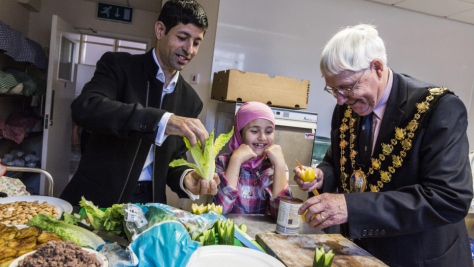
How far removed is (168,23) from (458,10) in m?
4.26

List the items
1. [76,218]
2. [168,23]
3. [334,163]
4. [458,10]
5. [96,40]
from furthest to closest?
[96,40] → [458,10] → [334,163] → [168,23] → [76,218]

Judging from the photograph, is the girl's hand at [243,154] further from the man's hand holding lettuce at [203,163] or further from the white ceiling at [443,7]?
the white ceiling at [443,7]

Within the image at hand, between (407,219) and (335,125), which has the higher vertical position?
(335,125)

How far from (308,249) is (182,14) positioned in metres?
1.09

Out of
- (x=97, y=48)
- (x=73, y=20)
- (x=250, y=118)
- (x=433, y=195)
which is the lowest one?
(x=433, y=195)

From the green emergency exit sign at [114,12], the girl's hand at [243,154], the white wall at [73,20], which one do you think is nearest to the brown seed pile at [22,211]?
the girl's hand at [243,154]

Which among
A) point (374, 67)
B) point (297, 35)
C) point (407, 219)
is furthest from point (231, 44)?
point (407, 219)

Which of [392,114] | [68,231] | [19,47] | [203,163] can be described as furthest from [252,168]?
[19,47]

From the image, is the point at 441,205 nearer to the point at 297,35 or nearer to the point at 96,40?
the point at 297,35

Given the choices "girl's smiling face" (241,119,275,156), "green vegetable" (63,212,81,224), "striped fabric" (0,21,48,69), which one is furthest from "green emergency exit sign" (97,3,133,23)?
"green vegetable" (63,212,81,224)

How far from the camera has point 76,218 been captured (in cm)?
106

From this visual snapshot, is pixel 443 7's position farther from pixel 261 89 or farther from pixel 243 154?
pixel 243 154

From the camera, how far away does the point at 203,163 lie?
1.30 m

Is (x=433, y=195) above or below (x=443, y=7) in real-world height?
below
